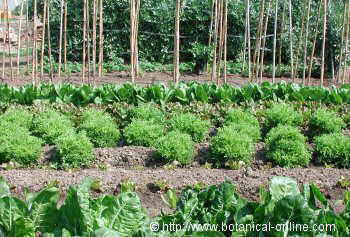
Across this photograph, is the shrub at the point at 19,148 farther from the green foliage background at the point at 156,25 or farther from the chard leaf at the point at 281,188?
the green foliage background at the point at 156,25

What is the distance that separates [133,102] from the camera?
354 inches

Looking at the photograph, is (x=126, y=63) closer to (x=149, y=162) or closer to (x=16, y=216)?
(x=149, y=162)

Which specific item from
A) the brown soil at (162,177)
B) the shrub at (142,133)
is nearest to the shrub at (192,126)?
the shrub at (142,133)

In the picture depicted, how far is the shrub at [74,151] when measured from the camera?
6668 millimetres

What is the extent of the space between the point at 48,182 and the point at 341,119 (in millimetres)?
4156

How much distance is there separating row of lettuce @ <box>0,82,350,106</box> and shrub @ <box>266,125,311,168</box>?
197 centimetres

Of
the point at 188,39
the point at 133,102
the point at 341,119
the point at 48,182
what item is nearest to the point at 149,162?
the point at 48,182

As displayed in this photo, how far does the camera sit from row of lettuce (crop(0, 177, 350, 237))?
140 inches

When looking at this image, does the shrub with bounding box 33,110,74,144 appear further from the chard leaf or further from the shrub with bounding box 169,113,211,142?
the chard leaf

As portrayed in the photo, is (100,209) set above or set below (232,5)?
below

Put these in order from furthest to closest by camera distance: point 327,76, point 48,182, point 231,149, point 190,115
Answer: point 327,76, point 190,115, point 231,149, point 48,182

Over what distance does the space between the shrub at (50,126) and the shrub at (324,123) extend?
129 inches

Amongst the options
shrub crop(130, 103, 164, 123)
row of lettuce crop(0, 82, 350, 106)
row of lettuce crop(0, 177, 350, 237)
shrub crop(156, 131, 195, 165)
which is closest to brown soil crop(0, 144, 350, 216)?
shrub crop(156, 131, 195, 165)

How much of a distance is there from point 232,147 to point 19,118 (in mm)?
3047
